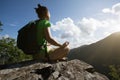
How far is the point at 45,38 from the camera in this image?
24.7ft

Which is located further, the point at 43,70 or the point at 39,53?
the point at 39,53

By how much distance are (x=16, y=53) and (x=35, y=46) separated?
3186 cm

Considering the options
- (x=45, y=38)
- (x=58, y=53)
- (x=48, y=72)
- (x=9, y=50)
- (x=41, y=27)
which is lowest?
(x=48, y=72)

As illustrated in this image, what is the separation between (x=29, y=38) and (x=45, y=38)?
0.60 metres

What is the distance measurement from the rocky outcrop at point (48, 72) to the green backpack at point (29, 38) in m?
0.60

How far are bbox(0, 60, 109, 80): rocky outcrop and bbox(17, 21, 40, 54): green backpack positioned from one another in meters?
0.60

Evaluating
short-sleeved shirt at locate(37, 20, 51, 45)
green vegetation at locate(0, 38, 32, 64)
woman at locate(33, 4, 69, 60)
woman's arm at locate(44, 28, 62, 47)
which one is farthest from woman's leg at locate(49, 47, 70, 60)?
green vegetation at locate(0, 38, 32, 64)

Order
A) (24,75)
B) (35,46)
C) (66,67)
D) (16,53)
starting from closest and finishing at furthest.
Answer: (24,75) < (66,67) < (35,46) < (16,53)

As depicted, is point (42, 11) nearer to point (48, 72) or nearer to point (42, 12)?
point (42, 12)

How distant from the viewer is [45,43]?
7.75 meters

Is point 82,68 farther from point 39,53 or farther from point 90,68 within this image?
point 39,53

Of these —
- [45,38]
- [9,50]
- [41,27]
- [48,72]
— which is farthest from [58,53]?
[9,50]

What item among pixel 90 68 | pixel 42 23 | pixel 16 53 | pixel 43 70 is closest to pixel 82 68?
pixel 90 68

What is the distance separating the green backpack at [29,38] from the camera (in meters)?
7.35
